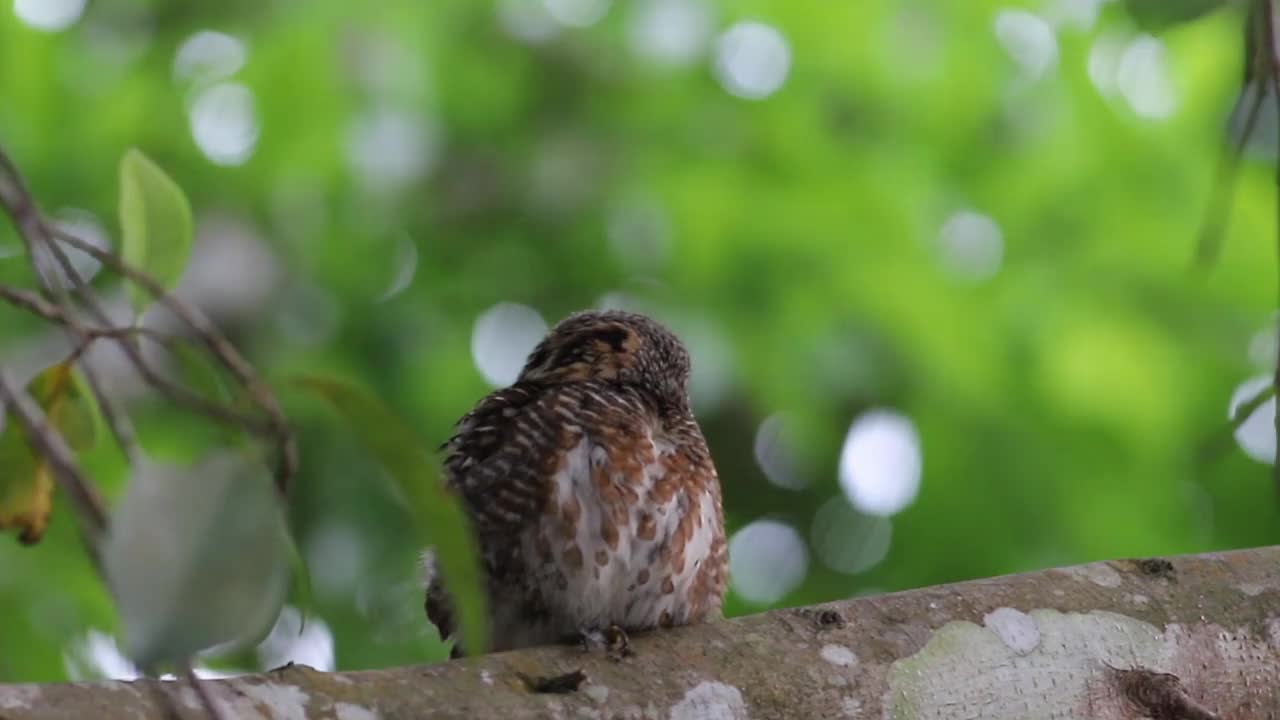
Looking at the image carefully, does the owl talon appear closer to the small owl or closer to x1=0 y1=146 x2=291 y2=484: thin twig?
the small owl

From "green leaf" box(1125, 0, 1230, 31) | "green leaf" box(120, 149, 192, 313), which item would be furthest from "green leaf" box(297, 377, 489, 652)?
"green leaf" box(1125, 0, 1230, 31)

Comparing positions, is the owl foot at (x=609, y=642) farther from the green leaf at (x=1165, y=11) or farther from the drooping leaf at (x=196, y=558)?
the green leaf at (x=1165, y=11)

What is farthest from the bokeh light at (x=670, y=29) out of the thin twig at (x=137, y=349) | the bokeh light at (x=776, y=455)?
the thin twig at (x=137, y=349)

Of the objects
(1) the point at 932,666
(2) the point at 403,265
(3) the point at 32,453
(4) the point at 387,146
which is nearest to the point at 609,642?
(1) the point at 932,666

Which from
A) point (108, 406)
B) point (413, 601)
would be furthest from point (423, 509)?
point (413, 601)

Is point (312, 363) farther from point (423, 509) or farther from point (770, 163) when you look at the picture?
point (423, 509)

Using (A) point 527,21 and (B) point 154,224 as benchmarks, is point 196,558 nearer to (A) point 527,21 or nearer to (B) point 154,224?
(B) point 154,224
